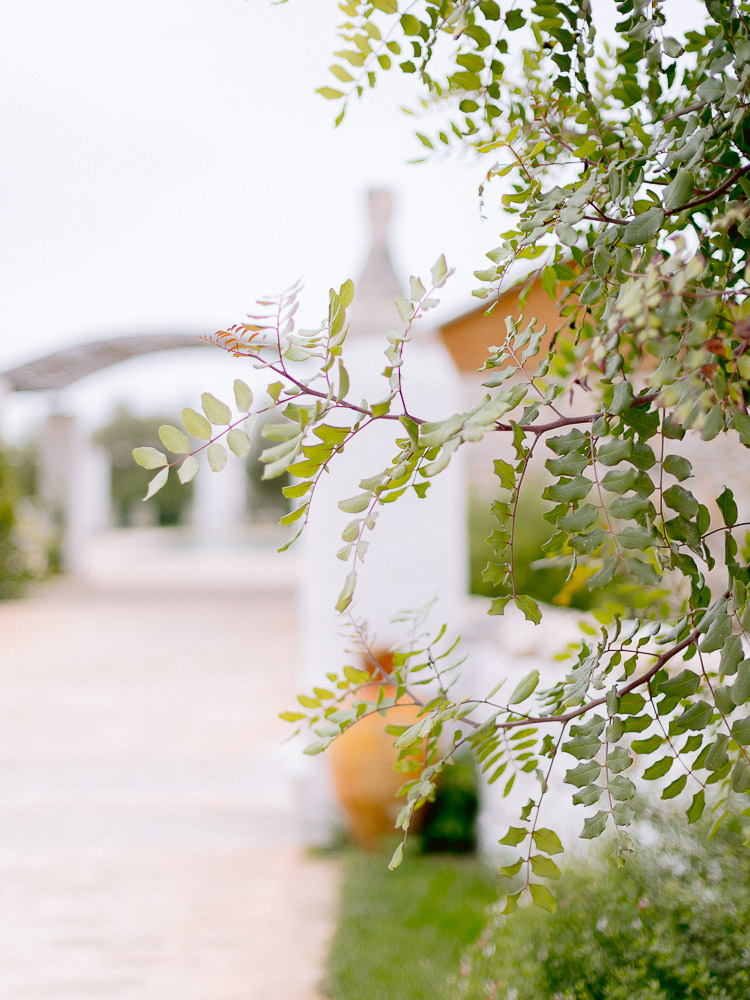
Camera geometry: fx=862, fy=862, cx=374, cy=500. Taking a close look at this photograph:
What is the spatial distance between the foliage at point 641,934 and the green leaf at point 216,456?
1.24 meters

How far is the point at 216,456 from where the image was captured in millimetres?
720

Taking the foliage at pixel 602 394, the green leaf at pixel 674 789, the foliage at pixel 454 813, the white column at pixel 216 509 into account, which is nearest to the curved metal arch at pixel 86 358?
the foliage at pixel 454 813

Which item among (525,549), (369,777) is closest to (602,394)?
(369,777)

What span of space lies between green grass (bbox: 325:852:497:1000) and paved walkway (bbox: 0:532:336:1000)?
4.5 inches

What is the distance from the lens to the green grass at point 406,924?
2451mm

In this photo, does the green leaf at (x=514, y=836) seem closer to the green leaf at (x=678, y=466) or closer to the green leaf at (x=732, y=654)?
the green leaf at (x=732, y=654)

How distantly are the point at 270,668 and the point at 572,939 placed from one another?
5.87 meters

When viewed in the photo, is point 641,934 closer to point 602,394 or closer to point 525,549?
point 602,394

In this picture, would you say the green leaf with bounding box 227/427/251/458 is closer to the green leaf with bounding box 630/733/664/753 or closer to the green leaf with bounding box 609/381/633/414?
the green leaf with bounding box 609/381/633/414

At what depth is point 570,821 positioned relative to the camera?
2.57 m

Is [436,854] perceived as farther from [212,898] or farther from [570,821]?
[570,821]

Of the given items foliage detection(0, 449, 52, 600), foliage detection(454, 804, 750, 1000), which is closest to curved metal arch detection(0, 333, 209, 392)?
foliage detection(454, 804, 750, 1000)

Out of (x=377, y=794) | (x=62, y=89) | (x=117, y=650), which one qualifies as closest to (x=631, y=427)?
(x=377, y=794)

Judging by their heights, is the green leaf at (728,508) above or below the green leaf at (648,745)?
above
